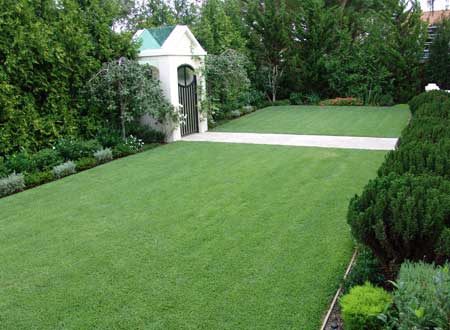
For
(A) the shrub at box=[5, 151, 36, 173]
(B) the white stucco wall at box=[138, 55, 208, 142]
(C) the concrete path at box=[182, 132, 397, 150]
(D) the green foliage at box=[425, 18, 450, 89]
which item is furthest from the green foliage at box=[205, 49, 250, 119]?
(D) the green foliage at box=[425, 18, 450, 89]

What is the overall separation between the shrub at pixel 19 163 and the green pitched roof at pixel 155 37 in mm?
5475

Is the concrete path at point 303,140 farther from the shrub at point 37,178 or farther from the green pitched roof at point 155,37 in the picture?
the shrub at point 37,178

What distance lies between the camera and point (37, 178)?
28.9 feet

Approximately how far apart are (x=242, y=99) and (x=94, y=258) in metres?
15.4

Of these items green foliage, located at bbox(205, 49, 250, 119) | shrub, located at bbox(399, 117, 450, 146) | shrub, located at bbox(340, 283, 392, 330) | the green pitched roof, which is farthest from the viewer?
green foliage, located at bbox(205, 49, 250, 119)

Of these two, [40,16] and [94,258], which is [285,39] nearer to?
[40,16]

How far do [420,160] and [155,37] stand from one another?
1003cm

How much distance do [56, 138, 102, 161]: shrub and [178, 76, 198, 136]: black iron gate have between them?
11.9 feet

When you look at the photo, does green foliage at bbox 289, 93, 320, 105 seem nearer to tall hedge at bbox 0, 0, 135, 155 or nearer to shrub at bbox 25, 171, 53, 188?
tall hedge at bbox 0, 0, 135, 155

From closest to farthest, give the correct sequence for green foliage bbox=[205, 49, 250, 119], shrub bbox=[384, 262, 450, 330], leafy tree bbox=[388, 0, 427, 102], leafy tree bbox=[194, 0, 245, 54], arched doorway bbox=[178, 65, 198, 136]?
shrub bbox=[384, 262, 450, 330] → arched doorway bbox=[178, 65, 198, 136] → green foliage bbox=[205, 49, 250, 119] → leafy tree bbox=[194, 0, 245, 54] → leafy tree bbox=[388, 0, 427, 102]

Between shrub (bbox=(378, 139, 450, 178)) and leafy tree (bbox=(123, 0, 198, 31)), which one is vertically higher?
leafy tree (bbox=(123, 0, 198, 31))

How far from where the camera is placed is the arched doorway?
13617 mm

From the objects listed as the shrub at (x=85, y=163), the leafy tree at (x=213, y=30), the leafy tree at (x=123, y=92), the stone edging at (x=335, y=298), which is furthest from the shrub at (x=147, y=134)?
the stone edging at (x=335, y=298)

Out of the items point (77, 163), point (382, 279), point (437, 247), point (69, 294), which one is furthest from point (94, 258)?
point (77, 163)
